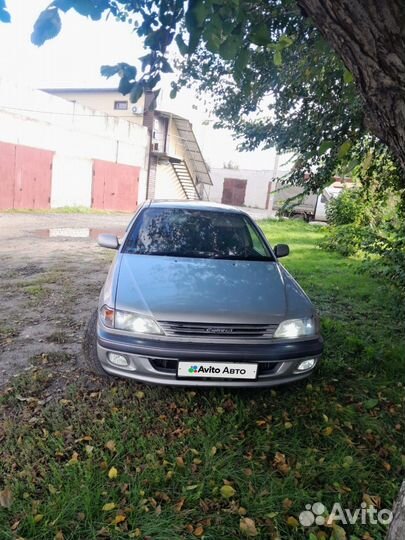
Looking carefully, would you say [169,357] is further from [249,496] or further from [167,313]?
[249,496]

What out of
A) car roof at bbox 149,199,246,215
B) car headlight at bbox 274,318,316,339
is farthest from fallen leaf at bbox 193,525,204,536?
car roof at bbox 149,199,246,215

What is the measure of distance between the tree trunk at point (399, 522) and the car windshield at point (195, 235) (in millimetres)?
2534

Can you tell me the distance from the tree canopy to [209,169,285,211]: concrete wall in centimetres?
3142

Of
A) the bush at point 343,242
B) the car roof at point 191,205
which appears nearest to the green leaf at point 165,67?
the car roof at point 191,205

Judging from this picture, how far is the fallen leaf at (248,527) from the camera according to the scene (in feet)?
6.54

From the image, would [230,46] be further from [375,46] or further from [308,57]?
[308,57]

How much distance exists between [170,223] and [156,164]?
21995 millimetres

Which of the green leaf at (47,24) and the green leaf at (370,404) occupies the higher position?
the green leaf at (47,24)

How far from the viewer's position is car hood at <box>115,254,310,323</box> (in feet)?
9.28

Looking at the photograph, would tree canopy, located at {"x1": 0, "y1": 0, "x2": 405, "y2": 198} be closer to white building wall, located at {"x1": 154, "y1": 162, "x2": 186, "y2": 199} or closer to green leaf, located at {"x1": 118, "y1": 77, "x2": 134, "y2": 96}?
green leaf, located at {"x1": 118, "y1": 77, "x2": 134, "y2": 96}

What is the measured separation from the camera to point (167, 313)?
2789mm

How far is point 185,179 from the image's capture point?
1153 inches

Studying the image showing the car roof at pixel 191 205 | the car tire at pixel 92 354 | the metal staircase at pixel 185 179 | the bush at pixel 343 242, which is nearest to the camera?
the car tire at pixel 92 354

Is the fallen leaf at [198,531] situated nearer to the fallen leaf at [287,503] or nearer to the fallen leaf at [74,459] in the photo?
the fallen leaf at [287,503]
